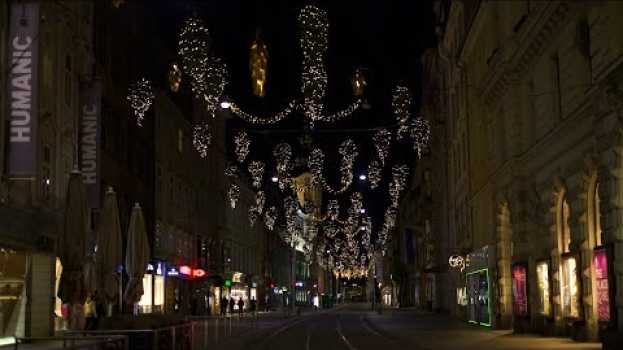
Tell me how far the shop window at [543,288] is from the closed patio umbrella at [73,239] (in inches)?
→ 618

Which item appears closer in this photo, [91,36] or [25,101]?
[25,101]

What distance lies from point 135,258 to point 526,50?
14.9 metres

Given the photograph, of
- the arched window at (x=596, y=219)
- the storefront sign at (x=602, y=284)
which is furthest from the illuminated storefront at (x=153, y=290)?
the storefront sign at (x=602, y=284)

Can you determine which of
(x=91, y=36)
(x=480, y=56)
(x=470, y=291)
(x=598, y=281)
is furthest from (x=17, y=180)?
(x=470, y=291)

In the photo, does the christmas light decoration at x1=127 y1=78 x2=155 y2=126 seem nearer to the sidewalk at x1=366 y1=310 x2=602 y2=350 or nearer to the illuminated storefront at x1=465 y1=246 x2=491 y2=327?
the sidewalk at x1=366 y1=310 x2=602 y2=350

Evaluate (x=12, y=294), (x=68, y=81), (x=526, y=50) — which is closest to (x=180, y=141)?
(x=68, y=81)

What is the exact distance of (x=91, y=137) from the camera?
3572 centimetres

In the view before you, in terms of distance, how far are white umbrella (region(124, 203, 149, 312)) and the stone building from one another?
39.4 feet

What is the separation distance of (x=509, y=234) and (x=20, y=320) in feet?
62.1

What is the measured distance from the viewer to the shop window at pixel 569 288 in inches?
1075

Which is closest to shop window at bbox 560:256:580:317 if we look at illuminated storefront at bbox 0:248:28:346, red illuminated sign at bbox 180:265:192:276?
illuminated storefront at bbox 0:248:28:346

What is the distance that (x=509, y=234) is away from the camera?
37.1 m

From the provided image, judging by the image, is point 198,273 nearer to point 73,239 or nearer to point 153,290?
point 153,290

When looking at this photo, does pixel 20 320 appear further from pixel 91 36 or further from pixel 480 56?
pixel 480 56
